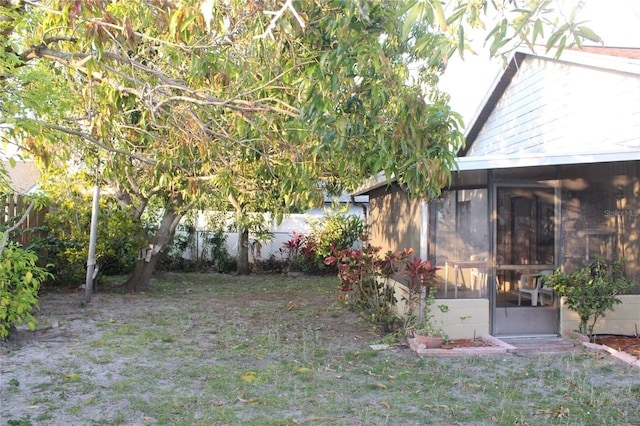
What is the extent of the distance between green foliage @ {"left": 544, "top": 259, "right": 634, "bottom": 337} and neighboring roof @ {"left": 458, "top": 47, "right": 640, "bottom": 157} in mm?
2465

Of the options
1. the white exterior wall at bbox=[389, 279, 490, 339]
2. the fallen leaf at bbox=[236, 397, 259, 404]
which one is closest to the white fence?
the white exterior wall at bbox=[389, 279, 490, 339]

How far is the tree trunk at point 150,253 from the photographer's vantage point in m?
13.5

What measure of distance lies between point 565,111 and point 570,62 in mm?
949

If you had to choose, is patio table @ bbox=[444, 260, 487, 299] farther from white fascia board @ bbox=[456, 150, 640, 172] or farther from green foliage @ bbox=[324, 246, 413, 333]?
white fascia board @ bbox=[456, 150, 640, 172]

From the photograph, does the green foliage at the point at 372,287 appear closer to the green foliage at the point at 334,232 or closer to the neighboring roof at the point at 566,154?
the neighboring roof at the point at 566,154

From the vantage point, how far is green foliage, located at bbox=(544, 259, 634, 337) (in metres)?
8.03

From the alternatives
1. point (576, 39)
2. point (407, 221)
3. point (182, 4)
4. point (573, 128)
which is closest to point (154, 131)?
point (182, 4)

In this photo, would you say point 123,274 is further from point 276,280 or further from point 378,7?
point 378,7

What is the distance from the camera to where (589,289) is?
8000mm

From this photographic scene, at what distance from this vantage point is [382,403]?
5.52 m

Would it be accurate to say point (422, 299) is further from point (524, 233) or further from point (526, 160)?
point (526, 160)

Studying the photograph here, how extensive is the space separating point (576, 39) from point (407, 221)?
5898mm

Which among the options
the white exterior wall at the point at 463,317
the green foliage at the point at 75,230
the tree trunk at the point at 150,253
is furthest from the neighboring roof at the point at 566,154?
the green foliage at the point at 75,230

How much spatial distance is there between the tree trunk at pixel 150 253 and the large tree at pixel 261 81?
5927 mm
